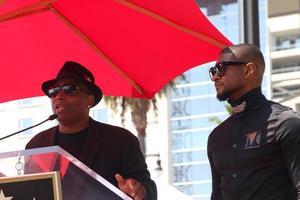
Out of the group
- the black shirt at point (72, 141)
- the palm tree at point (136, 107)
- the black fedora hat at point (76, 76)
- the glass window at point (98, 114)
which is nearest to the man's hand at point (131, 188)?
the black shirt at point (72, 141)

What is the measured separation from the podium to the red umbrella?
4.13 feet

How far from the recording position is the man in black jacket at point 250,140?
9.61ft

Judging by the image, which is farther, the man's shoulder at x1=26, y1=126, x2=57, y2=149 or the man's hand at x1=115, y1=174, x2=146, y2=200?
the man's shoulder at x1=26, y1=126, x2=57, y2=149

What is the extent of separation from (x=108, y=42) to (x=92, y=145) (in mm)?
674

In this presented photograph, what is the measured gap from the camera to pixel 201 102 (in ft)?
145

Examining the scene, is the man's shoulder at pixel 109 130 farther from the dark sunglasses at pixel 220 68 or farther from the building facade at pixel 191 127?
the building facade at pixel 191 127

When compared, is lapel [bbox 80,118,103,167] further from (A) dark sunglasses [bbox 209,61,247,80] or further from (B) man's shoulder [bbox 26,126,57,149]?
(A) dark sunglasses [bbox 209,61,247,80]

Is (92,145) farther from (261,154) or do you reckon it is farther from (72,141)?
(261,154)

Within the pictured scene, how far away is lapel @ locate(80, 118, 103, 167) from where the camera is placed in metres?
3.39

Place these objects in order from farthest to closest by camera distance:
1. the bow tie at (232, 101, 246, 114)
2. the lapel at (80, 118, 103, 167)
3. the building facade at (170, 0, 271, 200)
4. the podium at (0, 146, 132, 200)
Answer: the building facade at (170, 0, 271, 200) < the lapel at (80, 118, 103, 167) < the bow tie at (232, 101, 246, 114) < the podium at (0, 146, 132, 200)

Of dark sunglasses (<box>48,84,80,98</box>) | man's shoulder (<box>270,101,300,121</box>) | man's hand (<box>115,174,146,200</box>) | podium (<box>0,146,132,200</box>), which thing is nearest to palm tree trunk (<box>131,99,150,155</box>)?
dark sunglasses (<box>48,84,80,98</box>)

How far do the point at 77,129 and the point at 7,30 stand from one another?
719mm

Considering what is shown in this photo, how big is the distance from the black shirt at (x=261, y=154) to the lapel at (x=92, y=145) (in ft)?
2.17

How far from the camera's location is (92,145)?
11.3 feet
